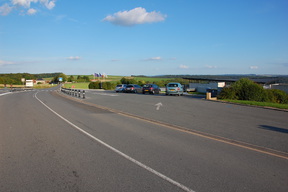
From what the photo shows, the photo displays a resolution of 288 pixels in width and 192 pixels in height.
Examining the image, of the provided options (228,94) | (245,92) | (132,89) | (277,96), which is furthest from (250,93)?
(132,89)

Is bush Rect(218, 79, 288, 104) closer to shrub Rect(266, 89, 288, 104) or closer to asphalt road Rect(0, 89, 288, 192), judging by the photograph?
shrub Rect(266, 89, 288, 104)

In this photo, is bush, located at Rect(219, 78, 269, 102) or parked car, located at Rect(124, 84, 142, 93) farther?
parked car, located at Rect(124, 84, 142, 93)

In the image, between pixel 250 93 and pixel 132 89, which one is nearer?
pixel 250 93

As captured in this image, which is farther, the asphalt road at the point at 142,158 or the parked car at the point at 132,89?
Result: the parked car at the point at 132,89

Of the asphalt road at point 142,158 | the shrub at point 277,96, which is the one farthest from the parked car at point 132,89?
the asphalt road at point 142,158

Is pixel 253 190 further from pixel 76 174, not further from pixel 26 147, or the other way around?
pixel 26 147

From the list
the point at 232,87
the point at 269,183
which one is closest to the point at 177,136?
the point at 269,183

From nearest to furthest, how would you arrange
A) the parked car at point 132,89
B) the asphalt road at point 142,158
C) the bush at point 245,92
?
the asphalt road at point 142,158 → the bush at point 245,92 → the parked car at point 132,89

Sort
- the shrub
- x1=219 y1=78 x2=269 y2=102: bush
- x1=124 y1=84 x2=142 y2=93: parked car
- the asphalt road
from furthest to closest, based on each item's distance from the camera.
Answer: x1=124 y1=84 x2=142 y2=93: parked car < the shrub < x1=219 y1=78 x2=269 y2=102: bush < the asphalt road

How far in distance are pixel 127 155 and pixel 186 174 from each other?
1748mm

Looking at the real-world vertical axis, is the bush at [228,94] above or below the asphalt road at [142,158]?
above

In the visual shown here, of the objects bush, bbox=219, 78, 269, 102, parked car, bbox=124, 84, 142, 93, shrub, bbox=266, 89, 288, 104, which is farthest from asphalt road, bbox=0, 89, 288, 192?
parked car, bbox=124, 84, 142, 93

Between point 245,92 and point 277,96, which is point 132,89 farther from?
point 277,96

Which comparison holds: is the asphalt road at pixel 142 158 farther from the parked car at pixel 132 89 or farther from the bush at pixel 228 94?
the parked car at pixel 132 89
